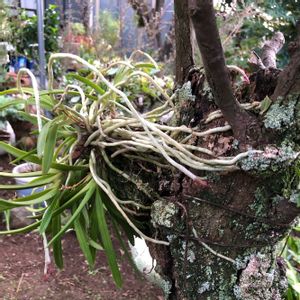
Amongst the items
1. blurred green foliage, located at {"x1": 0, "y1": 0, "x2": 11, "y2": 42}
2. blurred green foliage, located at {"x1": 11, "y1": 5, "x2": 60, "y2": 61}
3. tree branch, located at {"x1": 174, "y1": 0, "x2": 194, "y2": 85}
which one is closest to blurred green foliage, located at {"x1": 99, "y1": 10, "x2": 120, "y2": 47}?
blurred green foliage, located at {"x1": 11, "y1": 5, "x2": 60, "y2": 61}

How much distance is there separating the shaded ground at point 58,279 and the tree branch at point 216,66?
1.22m

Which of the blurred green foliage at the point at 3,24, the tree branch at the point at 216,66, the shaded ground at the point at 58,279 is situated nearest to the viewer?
the tree branch at the point at 216,66

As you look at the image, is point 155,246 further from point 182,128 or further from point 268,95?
point 268,95

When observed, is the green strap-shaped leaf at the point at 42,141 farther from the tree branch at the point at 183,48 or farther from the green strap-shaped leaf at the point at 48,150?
the tree branch at the point at 183,48

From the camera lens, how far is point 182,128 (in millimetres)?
638

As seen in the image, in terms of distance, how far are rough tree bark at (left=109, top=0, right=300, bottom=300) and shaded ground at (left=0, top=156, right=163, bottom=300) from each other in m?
1.03

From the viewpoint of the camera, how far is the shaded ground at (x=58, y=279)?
1756 millimetres

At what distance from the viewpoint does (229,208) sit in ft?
2.06

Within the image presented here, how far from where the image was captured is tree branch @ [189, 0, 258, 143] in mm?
453

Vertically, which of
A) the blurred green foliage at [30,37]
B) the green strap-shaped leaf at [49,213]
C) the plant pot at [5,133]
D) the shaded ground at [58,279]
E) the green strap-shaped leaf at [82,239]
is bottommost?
the shaded ground at [58,279]

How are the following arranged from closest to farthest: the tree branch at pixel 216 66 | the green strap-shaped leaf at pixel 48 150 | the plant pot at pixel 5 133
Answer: the tree branch at pixel 216 66 < the green strap-shaped leaf at pixel 48 150 < the plant pot at pixel 5 133

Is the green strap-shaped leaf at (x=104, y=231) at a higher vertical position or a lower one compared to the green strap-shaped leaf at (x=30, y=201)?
lower

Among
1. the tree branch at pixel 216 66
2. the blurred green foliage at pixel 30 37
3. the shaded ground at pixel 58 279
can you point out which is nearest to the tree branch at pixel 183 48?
the tree branch at pixel 216 66

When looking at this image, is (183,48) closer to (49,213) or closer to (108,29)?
(49,213)
